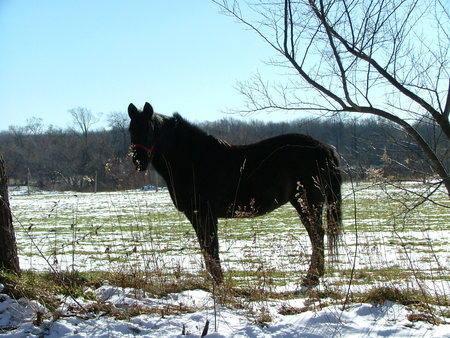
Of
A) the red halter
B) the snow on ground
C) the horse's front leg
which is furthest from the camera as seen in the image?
the red halter

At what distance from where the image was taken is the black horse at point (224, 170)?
4938mm

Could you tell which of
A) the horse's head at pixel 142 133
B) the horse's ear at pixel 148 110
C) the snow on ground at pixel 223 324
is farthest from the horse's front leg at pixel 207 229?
the horse's ear at pixel 148 110

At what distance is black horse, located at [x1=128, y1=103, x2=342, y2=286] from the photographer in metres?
4.94

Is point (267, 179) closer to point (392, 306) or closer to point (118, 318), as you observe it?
point (392, 306)

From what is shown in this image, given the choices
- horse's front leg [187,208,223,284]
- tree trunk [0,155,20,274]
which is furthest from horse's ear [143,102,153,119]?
tree trunk [0,155,20,274]

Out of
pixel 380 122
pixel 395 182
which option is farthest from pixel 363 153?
pixel 395 182

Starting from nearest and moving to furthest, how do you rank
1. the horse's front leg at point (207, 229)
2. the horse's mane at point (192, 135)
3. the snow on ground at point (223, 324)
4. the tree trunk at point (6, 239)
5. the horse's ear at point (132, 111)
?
1. the snow on ground at point (223, 324)
2. the tree trunk at point (6, 239)
3. the horse's front leg at point (207, 229)
4. the horse's ear at point (132, 111)
5. the horse's mane at point (192, 135)

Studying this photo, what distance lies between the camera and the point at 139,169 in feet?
15.8

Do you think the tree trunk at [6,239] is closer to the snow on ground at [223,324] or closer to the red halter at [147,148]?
the snow on ground at [223,324]

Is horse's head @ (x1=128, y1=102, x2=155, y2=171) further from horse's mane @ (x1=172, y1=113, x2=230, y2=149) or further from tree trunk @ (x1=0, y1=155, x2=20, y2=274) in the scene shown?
tree trunk @ (x1=0, y1=155, x2=20, y2=274)

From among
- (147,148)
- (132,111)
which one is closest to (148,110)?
(132,111)

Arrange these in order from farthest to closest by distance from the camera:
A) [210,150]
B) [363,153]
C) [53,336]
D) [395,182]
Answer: [210,150] < [363,153] < [395,182] < [53,336]

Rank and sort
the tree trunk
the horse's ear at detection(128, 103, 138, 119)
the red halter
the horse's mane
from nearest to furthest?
1. the tree trunk
2. the red halter
3. the horse's ear at detection(128, 103, 138, 119)
4. the horse's mane

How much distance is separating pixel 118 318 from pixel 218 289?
93 centimetres
